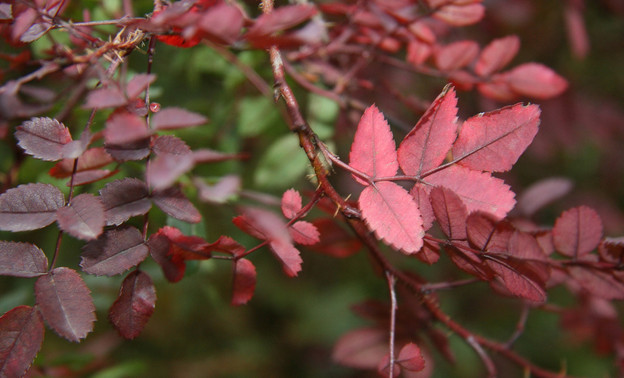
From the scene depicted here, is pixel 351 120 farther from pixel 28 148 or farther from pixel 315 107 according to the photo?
pixel 28 148

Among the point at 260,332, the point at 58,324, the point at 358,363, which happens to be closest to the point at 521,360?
the point at 358,363

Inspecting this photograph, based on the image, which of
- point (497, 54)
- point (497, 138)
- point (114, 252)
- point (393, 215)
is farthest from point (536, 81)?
point (114, 252)

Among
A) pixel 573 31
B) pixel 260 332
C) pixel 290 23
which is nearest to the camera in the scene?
pixel 290 23

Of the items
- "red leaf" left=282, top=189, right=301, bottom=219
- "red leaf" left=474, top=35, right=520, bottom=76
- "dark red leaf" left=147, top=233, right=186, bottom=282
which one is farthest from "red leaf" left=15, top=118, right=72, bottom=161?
"red leaf" left=474, top=35, right=520, bottom=76

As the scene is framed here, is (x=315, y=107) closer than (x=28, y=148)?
No

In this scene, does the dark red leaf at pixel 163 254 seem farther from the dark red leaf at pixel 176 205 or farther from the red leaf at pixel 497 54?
the red leaf at pixel 497 54

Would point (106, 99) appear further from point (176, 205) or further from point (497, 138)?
point (497, 138)

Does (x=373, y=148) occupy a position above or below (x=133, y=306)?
above
